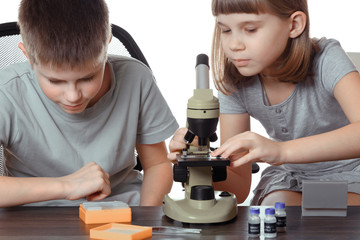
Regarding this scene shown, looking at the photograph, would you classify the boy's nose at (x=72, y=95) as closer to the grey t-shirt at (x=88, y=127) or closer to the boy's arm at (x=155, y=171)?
the grey t-shirt at (x=88, y=127)

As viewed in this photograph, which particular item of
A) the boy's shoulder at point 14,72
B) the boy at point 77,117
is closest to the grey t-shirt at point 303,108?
the boy at point 77,117

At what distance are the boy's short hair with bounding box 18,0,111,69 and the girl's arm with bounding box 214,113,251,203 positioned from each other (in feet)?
1.96

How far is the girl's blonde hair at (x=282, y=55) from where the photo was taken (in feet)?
5.40

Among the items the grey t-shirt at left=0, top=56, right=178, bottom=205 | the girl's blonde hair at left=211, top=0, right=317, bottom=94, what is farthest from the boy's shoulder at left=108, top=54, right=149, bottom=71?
the girl's blonde hair at left=211, top=0, right=317, bottom=94

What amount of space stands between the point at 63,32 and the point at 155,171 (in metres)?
0.63

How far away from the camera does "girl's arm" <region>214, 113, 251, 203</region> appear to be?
195 centimetres

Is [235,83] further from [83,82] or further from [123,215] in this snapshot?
[123,215]

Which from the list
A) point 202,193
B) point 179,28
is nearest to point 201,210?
point 202,193

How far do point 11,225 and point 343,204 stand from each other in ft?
2.63

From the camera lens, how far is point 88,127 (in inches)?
72.4

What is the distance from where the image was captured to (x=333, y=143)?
1.57 m

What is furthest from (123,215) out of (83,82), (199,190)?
(83,82)

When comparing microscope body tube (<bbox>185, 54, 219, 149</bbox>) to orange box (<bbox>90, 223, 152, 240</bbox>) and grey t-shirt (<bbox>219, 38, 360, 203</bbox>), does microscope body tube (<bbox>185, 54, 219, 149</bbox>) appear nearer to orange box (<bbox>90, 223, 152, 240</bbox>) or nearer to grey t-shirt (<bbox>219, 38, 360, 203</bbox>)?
orange box (<bbox>90, 223, 152, 240</bbox>)

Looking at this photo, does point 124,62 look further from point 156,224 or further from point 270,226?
point 270,226
